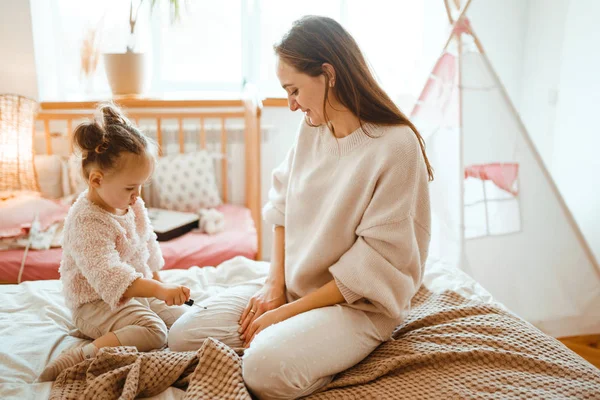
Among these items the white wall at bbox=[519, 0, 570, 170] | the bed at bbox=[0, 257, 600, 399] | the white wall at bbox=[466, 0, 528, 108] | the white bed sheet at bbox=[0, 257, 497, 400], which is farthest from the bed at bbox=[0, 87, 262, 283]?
the white wall at bbox=[519, 0, 570, 170]

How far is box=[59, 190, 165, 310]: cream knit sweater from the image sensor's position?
1.20 metres

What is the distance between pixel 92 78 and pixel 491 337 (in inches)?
99.9

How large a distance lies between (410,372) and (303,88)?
2.27 ft

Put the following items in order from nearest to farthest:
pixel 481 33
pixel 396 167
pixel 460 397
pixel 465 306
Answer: pixel 460 397
pixel 396 167
pixel 465 306
pixel 481 33

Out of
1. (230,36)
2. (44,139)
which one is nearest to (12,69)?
(44,139)

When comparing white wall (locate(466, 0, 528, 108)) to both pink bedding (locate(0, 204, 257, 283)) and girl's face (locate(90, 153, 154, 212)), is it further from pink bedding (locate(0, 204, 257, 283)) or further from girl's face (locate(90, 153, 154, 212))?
girl's face (locate(90, 153, 154, 212))

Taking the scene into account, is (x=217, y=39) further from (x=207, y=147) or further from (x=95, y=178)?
(x=95, y=178)

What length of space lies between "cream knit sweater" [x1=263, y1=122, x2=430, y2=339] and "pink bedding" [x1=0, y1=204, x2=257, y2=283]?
904 millimetres

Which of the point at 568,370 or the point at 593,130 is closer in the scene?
the point at 568,370

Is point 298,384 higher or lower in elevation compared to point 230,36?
lower

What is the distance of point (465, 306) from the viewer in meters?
1.36

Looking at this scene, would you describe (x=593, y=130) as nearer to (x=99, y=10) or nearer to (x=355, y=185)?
(x=355, y=185)

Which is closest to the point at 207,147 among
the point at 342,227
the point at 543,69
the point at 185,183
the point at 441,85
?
the point at 185,183

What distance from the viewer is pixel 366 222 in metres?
1.20
